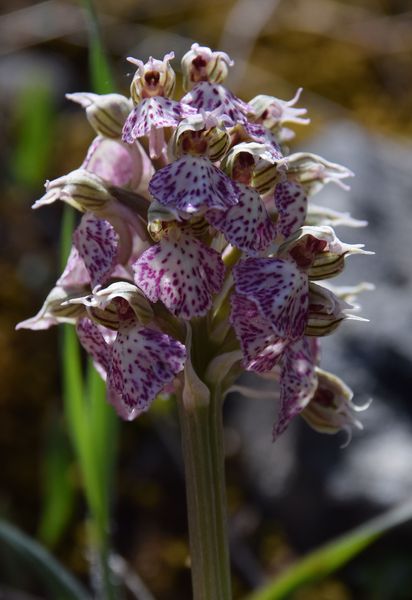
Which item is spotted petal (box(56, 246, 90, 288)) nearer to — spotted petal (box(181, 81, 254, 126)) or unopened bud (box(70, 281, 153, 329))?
unopened bud (box(70, 281, 153, 329))

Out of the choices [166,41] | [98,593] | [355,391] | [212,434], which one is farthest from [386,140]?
[212,434]

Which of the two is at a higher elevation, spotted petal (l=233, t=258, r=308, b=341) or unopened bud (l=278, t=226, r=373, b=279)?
unopened bud (l=278, t=226, r=373, b=279)

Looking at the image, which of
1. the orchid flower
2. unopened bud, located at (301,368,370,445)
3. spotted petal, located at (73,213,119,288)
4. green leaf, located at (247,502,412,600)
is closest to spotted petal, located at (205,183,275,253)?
the orchid flower

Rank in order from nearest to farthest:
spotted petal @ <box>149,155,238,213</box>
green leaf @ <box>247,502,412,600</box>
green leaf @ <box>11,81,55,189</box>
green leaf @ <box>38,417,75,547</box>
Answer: spotted petal @ <box>149,155,238,213</box>
green leaf @ <box>247,502,412,600</box>
green leaf @ <box>38,417,75,547</box>
green leaf @ <box>11,81,55,189</box>

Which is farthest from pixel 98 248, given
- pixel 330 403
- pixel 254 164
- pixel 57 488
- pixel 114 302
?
pixel 57 488

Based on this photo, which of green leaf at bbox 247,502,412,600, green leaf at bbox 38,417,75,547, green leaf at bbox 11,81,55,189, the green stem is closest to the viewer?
the green stem

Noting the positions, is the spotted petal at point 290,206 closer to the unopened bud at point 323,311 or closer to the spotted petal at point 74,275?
the unopened bud at point 323,311

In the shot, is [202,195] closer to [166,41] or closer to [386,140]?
[386,140]

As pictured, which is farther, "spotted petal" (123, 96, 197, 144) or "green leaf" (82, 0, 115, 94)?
"green leaf" (82, 0, 115, 94)
